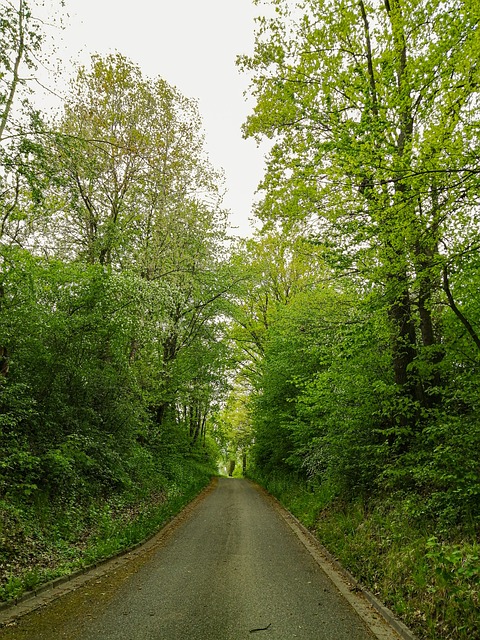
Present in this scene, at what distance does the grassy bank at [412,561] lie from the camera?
4137 mm

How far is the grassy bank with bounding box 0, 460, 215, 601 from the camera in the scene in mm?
5555

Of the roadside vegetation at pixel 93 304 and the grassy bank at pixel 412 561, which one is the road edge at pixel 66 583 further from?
the grassy bank at pixel 412 561

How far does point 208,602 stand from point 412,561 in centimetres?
272

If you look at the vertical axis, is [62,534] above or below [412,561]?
below

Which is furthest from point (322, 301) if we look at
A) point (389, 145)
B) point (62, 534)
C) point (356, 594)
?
point (62, 534)

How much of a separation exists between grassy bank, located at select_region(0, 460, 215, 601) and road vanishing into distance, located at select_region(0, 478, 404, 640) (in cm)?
44

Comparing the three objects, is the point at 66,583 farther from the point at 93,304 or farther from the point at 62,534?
the point at 93,304

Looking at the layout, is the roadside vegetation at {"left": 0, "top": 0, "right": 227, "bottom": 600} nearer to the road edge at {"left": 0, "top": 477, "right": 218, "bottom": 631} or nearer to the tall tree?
the road edge at {"left": 0, "top": 477, "right": 218, "bottom": 631}

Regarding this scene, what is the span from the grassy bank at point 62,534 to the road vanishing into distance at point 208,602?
437 mm

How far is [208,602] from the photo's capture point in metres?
5.28

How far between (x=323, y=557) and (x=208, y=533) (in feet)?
10.2

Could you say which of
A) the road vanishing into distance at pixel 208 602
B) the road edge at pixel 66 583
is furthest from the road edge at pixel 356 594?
the road edge at pixel 66 583

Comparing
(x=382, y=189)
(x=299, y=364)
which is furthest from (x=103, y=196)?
(x=382, y=189)

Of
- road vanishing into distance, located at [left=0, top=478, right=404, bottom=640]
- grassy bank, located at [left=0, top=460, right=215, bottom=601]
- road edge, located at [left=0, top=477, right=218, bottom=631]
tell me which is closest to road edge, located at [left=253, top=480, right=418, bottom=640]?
road vanishing into distance, located at [left=0, top=478, right=404, bottom=640]
